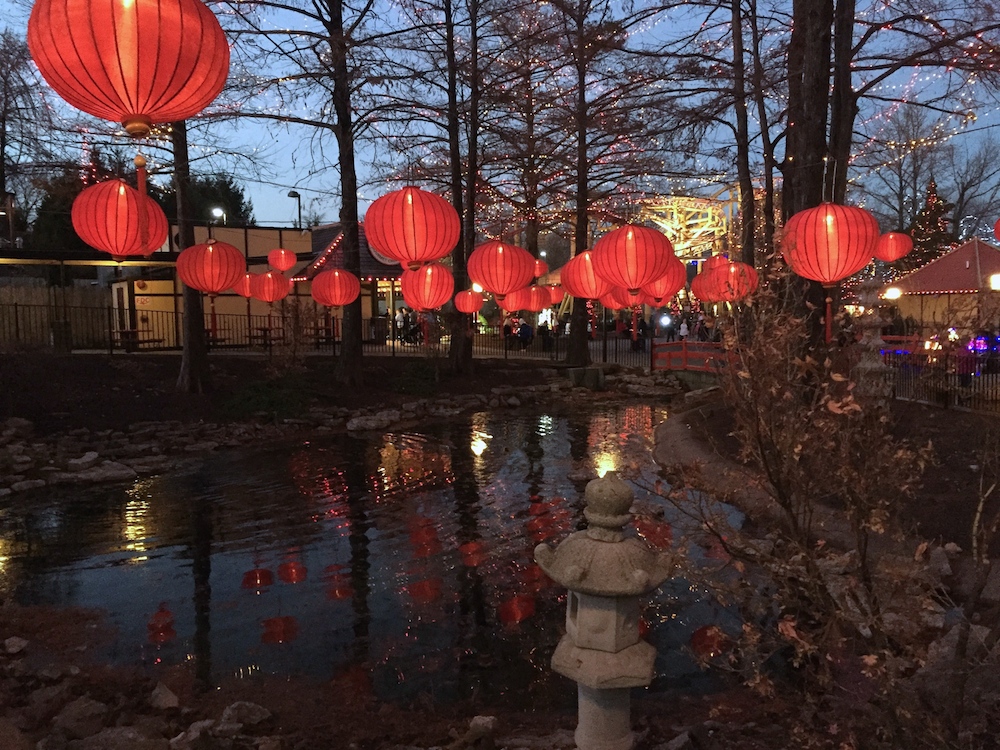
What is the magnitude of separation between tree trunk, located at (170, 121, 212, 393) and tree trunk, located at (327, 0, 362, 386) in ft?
12.4

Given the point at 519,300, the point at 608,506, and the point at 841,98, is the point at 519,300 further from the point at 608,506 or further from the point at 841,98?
the point at 608,506

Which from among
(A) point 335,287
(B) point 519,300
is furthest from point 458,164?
(A) point 335,287

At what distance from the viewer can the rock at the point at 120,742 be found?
416 cm

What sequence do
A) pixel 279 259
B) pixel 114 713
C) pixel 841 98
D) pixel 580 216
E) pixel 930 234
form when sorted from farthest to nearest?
pixel 930 234, pixel 580 216, pixel 279 259, pixel 841 98, pixel 114 713

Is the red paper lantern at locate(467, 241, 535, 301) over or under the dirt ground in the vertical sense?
over

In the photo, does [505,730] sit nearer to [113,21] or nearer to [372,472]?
[113,21]

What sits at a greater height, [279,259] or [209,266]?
[279,259]

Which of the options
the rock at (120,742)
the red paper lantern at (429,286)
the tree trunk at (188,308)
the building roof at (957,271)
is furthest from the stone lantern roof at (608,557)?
the building roof at (957,271)

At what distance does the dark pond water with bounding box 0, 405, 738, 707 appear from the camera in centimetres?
556

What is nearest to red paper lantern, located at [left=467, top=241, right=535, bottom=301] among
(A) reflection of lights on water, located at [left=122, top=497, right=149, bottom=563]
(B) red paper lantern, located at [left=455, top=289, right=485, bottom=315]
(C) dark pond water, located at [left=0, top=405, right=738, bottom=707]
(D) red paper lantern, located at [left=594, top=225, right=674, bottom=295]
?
(D) red paper lantern, located at [left=594, top=225, right=674, bottom=295]

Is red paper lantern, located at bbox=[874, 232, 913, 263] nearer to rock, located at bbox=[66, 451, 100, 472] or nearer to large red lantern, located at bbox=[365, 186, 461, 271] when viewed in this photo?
large red lantern, located at bbox=[365, 186, 461, 271]

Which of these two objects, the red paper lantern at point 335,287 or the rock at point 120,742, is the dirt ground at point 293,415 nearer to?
the rock at point 120,742

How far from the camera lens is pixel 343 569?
762cm

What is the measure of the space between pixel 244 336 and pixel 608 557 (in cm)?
2531
